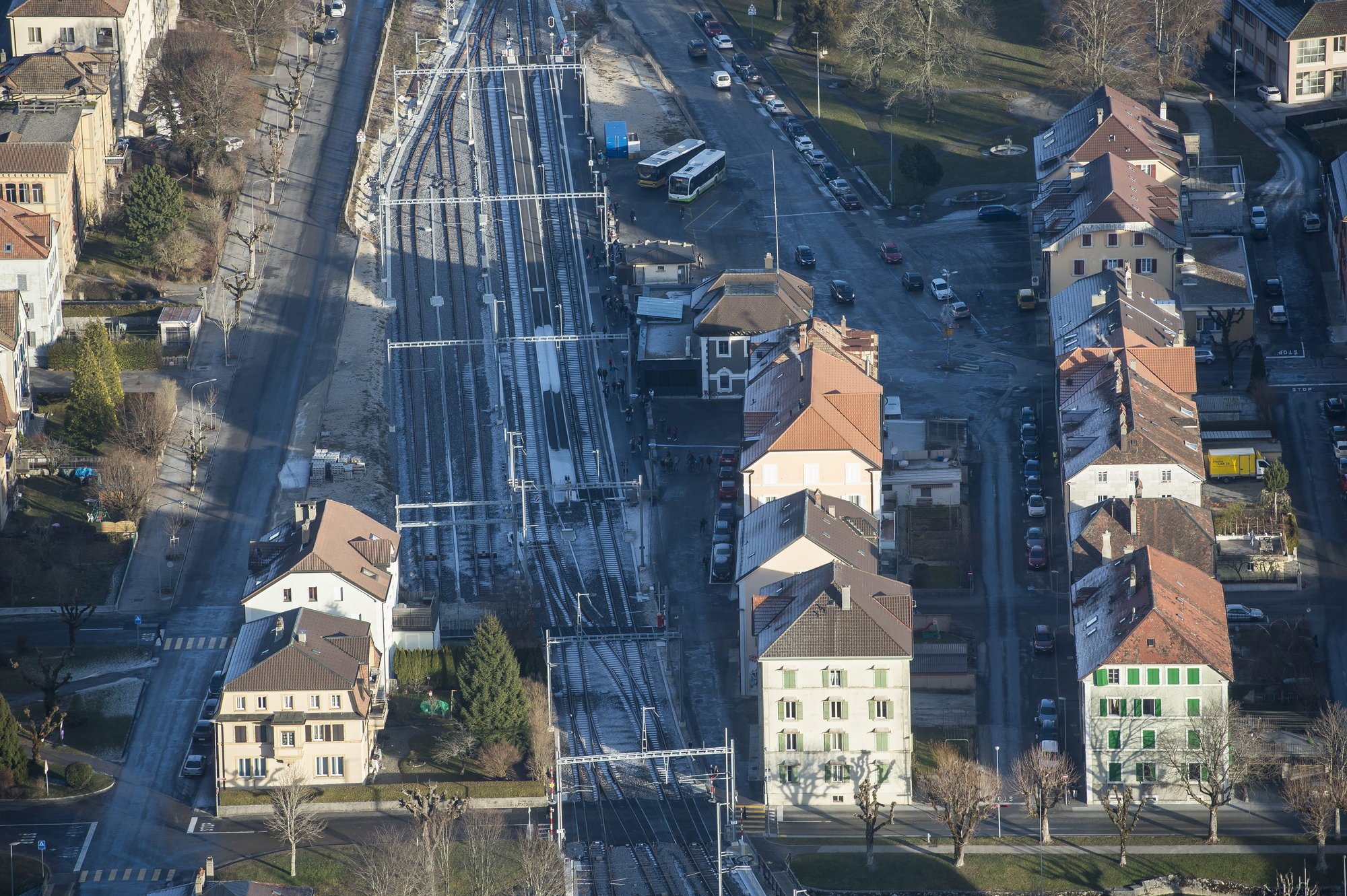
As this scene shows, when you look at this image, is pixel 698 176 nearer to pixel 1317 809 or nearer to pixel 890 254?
pixel 890 254

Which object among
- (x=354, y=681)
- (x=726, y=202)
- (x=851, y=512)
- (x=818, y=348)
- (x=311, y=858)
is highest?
(x=726, y=202)

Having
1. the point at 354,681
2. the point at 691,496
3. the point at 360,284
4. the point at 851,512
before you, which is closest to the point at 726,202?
the point at 360,284

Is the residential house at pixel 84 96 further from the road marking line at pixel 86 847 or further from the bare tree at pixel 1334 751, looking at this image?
the bare tree at pixel 1334 751

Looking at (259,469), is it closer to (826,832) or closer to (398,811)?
(398,811)

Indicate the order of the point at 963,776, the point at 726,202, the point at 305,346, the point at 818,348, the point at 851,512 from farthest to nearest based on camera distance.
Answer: the point at 726,202
the point at 305,346
the point at 818,348
the point at 851,512
the point at 963,776

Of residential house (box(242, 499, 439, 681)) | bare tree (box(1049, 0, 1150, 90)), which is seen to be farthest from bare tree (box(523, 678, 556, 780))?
bare tree (box(1049, 0, 1150, 90))

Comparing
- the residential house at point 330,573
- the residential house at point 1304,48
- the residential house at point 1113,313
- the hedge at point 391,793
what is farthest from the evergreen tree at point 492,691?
the residential house at point 1304,48

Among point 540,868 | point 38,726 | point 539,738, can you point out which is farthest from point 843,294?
point 540,868
